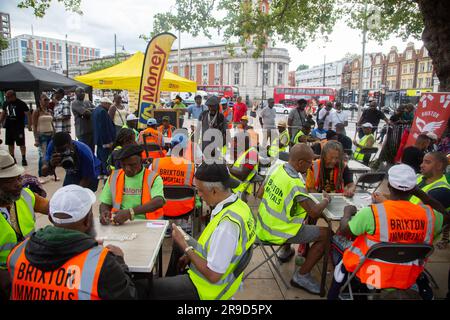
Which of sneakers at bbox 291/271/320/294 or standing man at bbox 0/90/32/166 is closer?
sneakers at bbox 291/271/320/294

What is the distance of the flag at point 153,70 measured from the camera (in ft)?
25.7

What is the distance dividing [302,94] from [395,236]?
154 ft

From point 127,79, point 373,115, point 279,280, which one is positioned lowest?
point 279,280

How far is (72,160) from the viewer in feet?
11.6

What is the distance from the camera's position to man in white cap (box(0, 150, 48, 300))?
2.25 m

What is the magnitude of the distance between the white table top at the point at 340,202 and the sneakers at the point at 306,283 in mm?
705

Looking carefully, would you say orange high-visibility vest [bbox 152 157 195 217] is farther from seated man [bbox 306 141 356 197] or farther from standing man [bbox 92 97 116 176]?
→ standing man [bbox 92 97 116 176]

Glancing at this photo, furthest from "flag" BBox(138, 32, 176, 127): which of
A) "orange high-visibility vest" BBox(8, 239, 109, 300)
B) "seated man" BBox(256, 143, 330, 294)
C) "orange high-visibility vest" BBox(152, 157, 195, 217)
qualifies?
"orange high-visibility vest" BBox(8, 239, 109, 300)

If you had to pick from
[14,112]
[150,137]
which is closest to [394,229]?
[150,137]

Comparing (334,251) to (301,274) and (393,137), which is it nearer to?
(301,274)

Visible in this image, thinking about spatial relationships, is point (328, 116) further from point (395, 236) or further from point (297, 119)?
point (395, 236)

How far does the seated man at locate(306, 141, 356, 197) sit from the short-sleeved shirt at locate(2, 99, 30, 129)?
749 cm

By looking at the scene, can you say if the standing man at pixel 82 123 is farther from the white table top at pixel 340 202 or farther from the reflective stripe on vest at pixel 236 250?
the reflective stripe on vest at pixel 236 250
